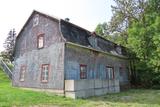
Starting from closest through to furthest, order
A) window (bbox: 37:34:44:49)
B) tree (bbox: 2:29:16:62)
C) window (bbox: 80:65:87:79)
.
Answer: window (bbox: 80:65:87:79)
window (bbox: 37:34:44:49)
tree (bbox: 2:29:16:62)

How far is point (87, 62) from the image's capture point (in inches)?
804

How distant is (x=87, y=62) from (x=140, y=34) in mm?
8440

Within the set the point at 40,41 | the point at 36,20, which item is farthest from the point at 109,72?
the point at 36,20

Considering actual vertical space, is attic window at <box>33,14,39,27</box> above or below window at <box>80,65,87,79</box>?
above

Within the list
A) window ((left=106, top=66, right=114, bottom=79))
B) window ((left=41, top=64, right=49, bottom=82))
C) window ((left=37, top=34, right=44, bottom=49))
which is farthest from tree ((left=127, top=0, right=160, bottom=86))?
window ((left=41, top=64, right=49, bottom=82))

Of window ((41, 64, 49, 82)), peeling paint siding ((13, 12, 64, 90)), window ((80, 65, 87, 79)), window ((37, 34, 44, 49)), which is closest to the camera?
peeling paint siding ((13, 12, 64, 90))

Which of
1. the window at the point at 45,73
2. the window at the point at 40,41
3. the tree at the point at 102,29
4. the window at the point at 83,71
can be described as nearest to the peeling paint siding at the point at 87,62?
the window at the point at 83,71

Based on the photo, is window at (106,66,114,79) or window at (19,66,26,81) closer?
window at (19,66,26,81)

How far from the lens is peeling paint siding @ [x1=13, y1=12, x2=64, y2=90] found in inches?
706

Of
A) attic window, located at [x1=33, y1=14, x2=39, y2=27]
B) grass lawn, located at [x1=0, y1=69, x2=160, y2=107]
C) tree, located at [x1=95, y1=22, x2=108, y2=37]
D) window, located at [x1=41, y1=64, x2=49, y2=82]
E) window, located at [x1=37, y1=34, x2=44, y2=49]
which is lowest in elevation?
grass lawn, located at [x1=0, y1=69, x2=160, y2=107]

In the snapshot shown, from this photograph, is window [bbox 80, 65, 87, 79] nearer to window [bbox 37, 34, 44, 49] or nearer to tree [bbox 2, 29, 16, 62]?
window [bbox 37, 34, 44, 49]

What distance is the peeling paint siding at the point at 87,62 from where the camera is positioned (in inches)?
707

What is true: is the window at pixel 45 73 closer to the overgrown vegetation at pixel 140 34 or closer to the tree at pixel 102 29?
the overgrown vegetation at pixel 140 34

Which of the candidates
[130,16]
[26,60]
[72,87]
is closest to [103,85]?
[72,87]
